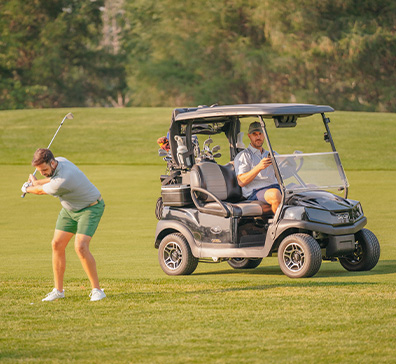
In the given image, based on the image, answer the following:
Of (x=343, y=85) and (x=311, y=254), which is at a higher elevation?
(x=311, y=254)

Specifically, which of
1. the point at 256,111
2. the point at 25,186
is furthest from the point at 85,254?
the point at 256,111

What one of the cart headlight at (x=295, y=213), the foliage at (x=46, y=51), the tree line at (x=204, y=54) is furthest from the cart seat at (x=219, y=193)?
the foliage at (x=46, y=51)

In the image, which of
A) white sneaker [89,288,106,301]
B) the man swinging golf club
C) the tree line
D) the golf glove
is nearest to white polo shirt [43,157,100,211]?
the man swinging golf club

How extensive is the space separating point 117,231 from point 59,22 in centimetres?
4680

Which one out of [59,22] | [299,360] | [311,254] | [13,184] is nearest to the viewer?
[299,360]

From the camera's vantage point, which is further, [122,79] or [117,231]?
[122,79]

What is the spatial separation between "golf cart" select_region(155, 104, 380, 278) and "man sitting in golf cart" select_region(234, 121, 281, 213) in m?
0.13

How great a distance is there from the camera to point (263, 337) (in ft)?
21.8

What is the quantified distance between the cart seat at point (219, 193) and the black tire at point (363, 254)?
1003 millimetres

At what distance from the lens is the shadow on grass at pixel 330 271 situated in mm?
9805

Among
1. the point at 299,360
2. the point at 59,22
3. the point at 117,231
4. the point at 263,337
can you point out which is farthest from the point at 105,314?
the point at 59,22

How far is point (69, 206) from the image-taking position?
8523 millimetres

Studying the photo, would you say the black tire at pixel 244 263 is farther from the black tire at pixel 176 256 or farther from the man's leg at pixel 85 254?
the man's leg at pixel 85 254

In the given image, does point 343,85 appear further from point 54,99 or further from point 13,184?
point 13,184
